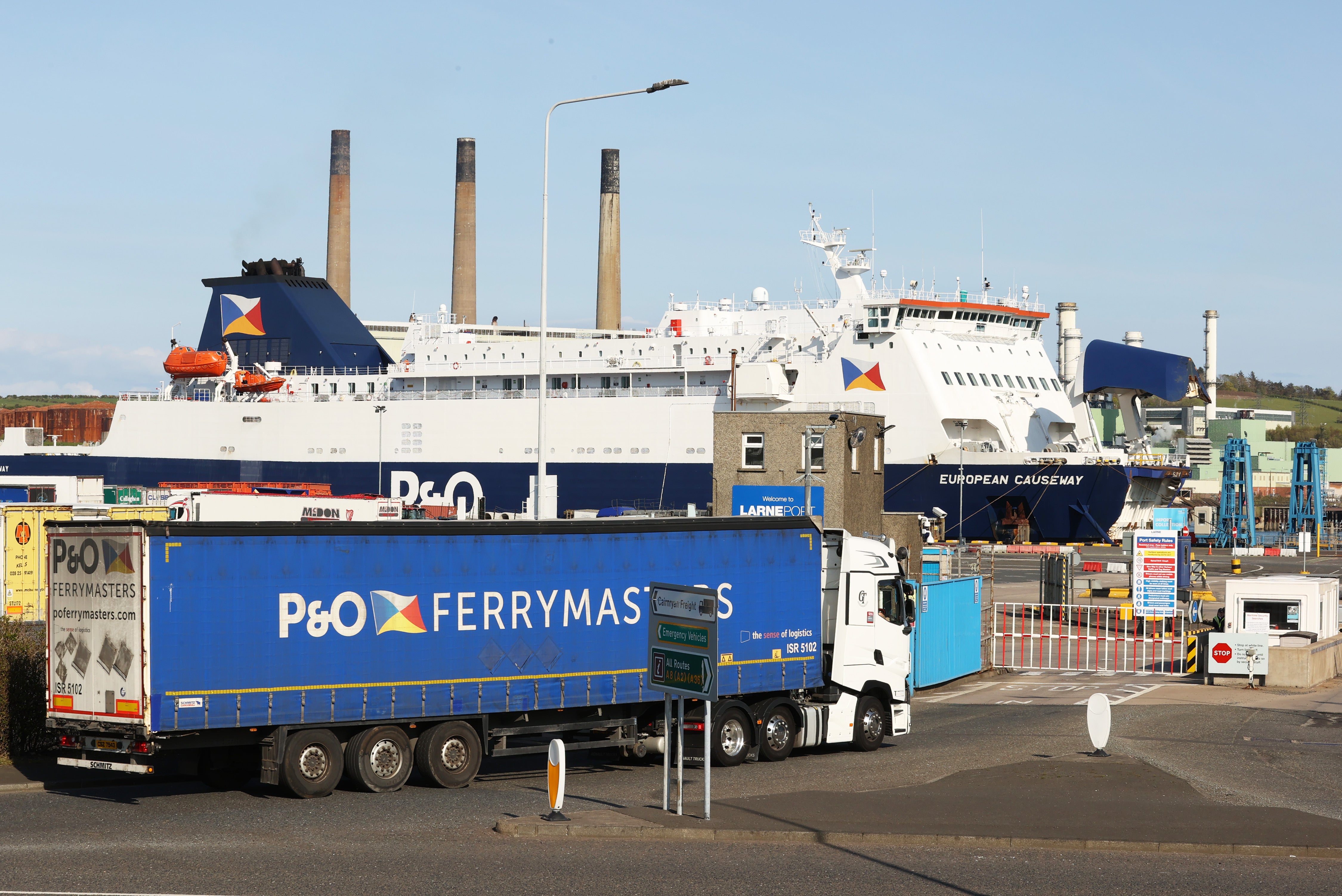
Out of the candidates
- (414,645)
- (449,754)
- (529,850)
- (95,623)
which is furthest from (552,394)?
(529,850)

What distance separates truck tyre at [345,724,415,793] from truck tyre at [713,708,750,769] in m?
3.91

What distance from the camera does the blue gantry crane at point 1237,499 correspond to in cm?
7325

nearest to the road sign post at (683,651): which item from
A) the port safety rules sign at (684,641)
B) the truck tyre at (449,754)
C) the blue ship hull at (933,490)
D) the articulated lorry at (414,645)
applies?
the port safety rules sign at (684,641)

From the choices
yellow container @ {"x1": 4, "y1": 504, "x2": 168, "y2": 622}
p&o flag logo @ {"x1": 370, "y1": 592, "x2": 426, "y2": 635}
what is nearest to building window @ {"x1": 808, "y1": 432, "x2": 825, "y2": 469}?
yellow container @ {"x1": 4, "y1": 504, "x2": 168, "y2": 622}

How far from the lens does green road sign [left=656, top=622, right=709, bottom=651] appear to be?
42.4 feet

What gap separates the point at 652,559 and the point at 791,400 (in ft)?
133

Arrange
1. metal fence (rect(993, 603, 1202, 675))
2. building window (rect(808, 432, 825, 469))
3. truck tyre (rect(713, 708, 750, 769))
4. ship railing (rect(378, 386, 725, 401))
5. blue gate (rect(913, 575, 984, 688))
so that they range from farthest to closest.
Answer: ship railing (rect(378, 386, 725, 401)) → building window (rect(808, 432, 825, 469)) → metal fence (rect(993, 603, 1202, 675)) → blue gate (rect(913, 575, 984, 688)) → truck tyre (rect(713, 708, 750, 769))

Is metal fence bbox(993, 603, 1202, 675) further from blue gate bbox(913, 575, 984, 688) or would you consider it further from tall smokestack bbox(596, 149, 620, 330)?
tall smokestack bbox(596, 149, 620, 330)

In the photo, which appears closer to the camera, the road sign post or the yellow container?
the road sign post

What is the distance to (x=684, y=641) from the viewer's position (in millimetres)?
13180

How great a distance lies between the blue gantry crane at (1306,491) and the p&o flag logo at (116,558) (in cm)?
6896

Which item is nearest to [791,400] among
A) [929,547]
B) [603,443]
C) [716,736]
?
[603,443]

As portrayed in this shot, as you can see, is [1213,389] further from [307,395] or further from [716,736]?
[716,736]

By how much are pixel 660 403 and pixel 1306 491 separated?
41.0 m
